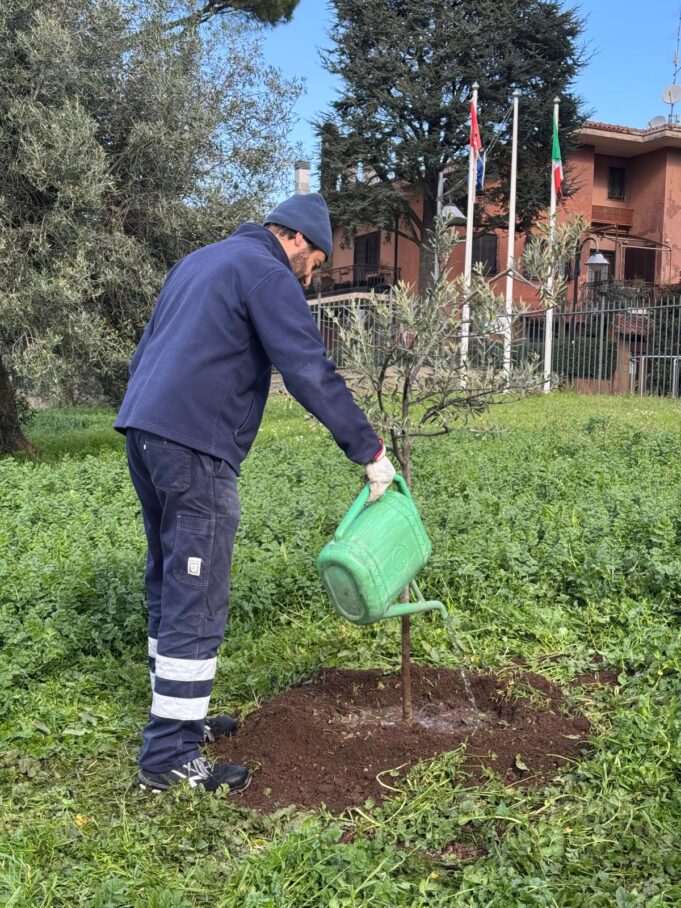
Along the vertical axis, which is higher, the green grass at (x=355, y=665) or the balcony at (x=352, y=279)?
the balcony at (x=352, y=279)

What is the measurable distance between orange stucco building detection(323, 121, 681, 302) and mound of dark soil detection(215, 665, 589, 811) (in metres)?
25.0

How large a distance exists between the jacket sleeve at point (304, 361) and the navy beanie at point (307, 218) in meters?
0.29

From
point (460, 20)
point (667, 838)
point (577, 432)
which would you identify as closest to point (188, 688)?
point (667, 838)

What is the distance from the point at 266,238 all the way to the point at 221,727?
1.90 m

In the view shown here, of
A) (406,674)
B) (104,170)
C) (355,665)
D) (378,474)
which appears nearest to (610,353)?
(104,170)

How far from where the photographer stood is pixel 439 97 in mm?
24094

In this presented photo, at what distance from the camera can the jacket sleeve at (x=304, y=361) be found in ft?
9.57

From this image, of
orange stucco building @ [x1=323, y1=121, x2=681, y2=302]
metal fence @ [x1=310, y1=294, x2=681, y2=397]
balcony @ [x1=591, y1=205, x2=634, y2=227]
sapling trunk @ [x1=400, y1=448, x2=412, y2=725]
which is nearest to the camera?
sapling trunk @ [x1=400, y1=448, x2=412, y2=725]

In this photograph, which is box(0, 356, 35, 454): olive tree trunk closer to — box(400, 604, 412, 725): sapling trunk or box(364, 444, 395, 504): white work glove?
box(400, 604, 412, 725): sapling trunk

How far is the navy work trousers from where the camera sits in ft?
9.71

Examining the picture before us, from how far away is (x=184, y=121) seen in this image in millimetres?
11086

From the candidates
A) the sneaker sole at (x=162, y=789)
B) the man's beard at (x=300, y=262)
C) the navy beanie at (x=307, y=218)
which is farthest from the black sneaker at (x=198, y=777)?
the navy beanie at (x=307, y=218)

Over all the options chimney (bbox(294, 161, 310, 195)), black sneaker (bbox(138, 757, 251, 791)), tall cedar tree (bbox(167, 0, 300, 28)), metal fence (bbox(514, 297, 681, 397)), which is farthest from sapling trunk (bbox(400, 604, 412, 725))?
tall cedar tree (bbox(167, 0, 300, 28))

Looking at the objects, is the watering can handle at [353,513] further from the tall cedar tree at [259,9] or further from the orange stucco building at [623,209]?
the orange stucco building at [623,209]
